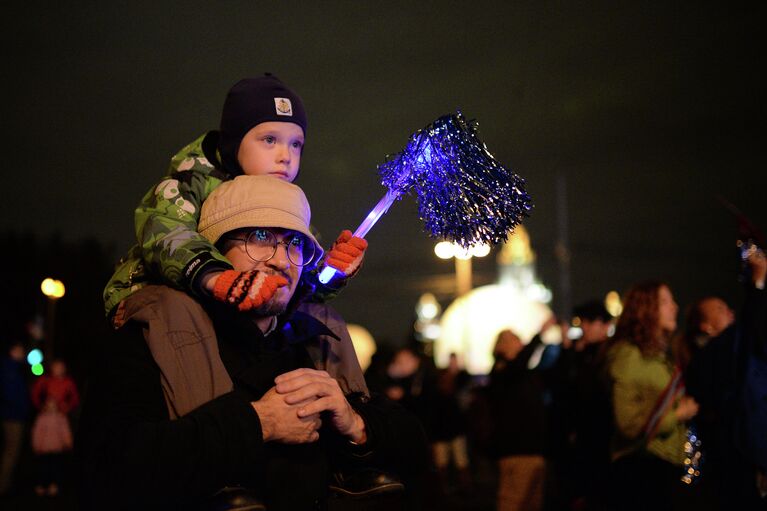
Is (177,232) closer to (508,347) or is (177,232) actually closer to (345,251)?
(345,251)

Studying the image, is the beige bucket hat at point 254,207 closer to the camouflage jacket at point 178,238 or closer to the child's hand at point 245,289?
the camouflage jacket at point 178,238

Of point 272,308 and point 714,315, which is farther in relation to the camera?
point 714,315

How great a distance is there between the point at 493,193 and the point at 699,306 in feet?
17.1

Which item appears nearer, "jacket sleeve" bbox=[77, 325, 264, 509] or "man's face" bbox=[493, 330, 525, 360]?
"jacket sleeve" bbox=[77, 325, 264, 509]

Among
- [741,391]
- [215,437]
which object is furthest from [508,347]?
[215,437]

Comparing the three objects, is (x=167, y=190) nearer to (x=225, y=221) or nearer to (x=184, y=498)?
(x=225, y=221)

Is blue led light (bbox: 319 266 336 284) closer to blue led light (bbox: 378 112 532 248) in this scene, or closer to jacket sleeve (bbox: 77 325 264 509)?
blue led light (bbox: 378 112 532 248)

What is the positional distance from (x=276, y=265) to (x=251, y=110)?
28.1 inches

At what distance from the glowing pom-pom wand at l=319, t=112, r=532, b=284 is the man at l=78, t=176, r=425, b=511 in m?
0.31

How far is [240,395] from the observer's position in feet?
8.29

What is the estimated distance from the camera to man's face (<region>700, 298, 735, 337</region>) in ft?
24.4

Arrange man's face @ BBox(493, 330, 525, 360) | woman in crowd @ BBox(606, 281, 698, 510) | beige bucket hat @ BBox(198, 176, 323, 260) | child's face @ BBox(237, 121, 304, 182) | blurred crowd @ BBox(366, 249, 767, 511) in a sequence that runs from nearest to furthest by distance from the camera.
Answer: beige bucket hat @ BBox(198, 176, 323, 260) → child's face @ BBox(237, 121, 304, 182) → blurred crowd @ BBox(366, 249, 767, 511) → woman in crowd @ BBox(606, 281, 698, 510) → man's face @ BBox(493, 330, 525, 360)

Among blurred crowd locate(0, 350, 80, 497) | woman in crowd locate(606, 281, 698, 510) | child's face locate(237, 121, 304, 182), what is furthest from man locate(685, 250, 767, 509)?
blurred crowd locate(0, 350, 80, 497)

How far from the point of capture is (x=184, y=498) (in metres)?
2.36
